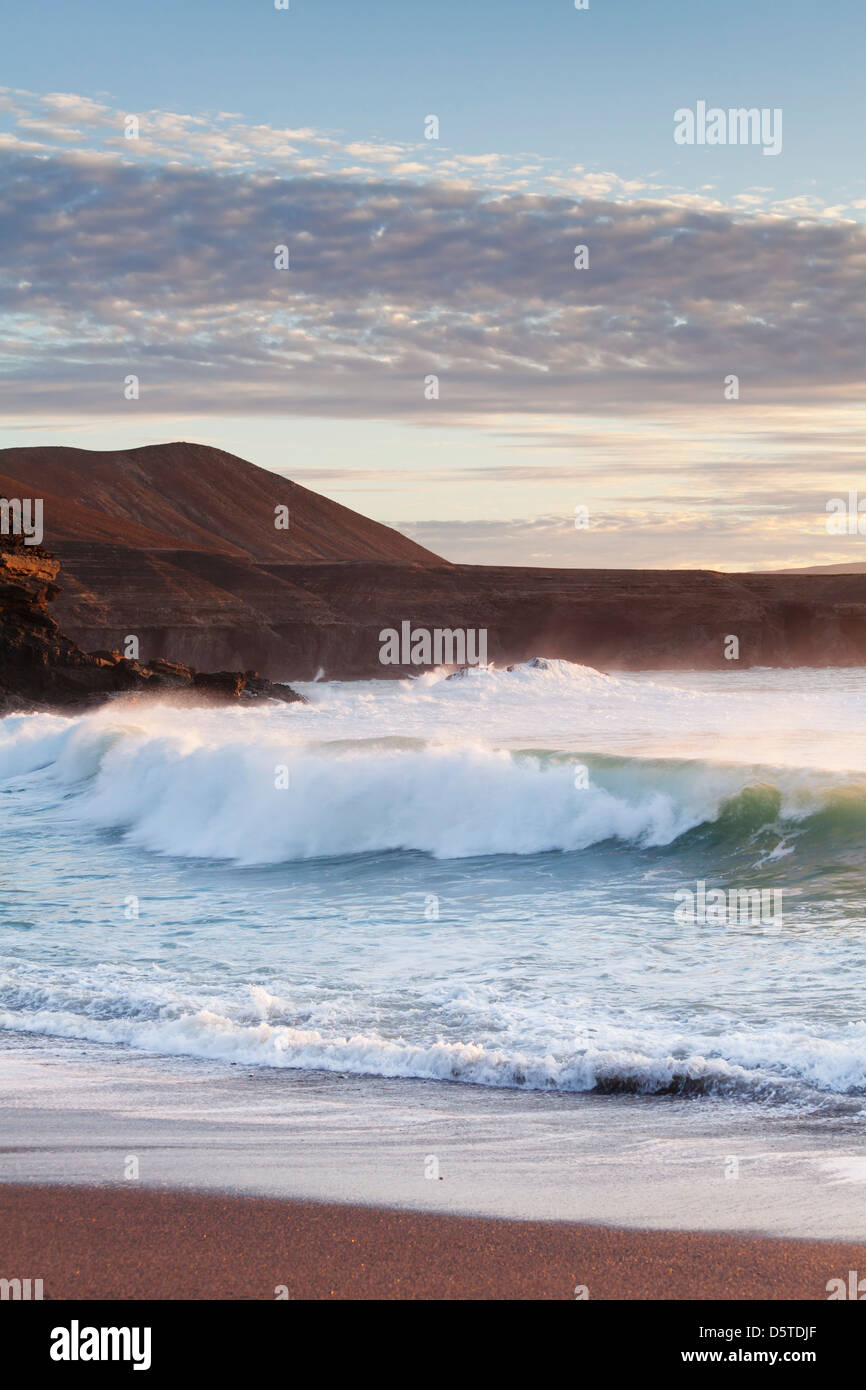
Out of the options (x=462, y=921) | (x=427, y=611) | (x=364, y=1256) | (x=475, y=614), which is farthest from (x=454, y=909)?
(x=427, y=611)

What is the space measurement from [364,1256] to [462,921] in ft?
26.2

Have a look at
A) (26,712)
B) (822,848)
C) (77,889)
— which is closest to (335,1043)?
(77,889)

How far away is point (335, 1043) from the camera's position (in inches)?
309

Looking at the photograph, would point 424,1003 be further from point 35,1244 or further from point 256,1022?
point 35,1244

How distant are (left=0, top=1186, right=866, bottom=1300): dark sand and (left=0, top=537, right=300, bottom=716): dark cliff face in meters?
39.9

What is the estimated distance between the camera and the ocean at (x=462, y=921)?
7312mm

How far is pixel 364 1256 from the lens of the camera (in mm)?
4504

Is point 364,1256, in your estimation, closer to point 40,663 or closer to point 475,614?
point 40,663

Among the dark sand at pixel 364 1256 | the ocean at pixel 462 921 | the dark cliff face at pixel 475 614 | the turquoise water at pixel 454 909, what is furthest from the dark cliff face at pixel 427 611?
the dark sand at pixel 364 1256

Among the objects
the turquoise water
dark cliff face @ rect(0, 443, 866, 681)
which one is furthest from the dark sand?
dark cliff face @ rect(0, 443, 866, 681)

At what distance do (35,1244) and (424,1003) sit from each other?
4.62 m

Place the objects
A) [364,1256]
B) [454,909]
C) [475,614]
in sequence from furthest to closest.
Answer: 1. [475,614]
2. [454,909]
3. [364,1256]

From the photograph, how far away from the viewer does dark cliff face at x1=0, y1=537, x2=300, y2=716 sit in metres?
43.7

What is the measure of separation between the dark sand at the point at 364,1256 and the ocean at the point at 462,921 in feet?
4.80
